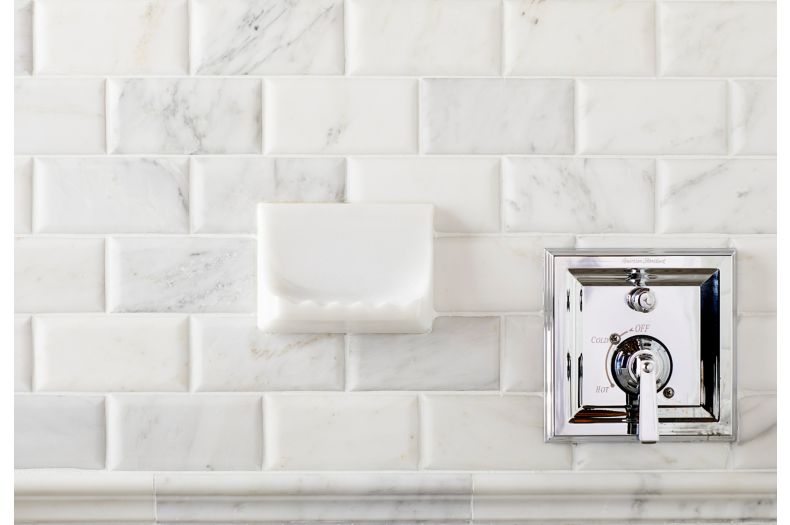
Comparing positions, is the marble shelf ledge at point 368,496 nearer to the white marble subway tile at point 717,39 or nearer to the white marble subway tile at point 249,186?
the white marble subway tile at point 249,186

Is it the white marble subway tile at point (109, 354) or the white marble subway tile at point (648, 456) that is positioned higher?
the white marble subway tile at point (109, 354)

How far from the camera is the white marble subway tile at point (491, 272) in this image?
0.87 metres

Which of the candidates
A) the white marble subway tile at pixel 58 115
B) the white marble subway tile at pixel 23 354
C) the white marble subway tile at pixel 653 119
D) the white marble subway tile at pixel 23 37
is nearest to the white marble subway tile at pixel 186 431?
the white marble subway tile at pixel 23 354

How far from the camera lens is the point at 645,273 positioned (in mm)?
861

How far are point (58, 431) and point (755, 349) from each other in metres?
0.89

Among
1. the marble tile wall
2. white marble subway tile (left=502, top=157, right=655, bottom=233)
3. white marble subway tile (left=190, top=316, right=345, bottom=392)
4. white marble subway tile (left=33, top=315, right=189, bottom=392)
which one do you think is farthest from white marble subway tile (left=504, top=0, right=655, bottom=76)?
white marble subway tile (left=33, top=315, right=189, bottom=392)

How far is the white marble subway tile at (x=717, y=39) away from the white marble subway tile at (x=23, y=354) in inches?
34.3

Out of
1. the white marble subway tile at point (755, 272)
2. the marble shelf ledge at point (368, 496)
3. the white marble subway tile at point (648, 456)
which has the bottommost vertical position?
the marble shelf ledge at point (368, 496)

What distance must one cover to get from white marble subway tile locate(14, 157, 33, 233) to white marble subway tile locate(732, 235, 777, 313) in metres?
0.90

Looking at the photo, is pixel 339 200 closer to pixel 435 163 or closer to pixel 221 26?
pixel 435 163

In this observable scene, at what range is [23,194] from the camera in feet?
2.83

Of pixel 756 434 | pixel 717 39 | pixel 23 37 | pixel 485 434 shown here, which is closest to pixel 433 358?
pixel 485 434

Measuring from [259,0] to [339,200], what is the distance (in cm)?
27

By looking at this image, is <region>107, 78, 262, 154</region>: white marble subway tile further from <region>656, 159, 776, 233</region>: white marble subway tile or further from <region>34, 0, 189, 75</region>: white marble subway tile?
<region>656, 159, 776, 233</region>: white marble subway tile
